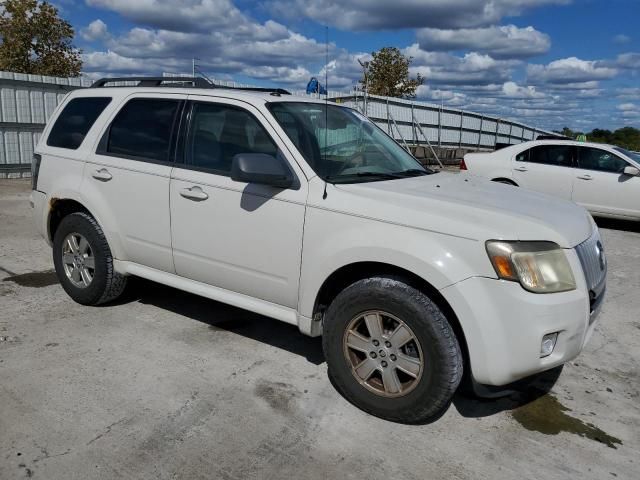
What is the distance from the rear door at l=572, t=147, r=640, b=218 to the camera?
32.6 feet

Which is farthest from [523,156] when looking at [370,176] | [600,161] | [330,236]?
[330,236]

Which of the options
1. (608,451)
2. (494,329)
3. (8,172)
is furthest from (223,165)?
(8,172)

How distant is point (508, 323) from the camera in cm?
283

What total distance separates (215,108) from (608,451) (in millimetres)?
3308

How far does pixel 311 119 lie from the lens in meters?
4.02

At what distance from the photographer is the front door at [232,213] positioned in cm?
353

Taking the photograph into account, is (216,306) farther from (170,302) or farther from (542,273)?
(542,273)

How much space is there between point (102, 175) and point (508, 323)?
130 inches

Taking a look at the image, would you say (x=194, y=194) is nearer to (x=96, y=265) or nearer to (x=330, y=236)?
(x=330, y=236)

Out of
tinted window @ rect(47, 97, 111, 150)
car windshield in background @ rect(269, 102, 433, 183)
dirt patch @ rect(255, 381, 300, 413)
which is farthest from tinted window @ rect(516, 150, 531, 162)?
dirt patch @ rect(255, 381, 300, 413)

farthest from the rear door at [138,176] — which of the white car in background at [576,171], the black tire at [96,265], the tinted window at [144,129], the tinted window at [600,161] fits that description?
the tinted window at [600,161]

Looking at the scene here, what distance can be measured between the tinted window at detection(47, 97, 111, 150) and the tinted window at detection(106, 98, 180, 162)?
31cm

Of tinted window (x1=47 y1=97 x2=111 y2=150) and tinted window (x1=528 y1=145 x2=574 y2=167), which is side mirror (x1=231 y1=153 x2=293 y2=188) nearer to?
tinted window (x1=47 y1=97 x2=111 y2=150)

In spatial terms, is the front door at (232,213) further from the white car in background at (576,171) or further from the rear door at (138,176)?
the white car in background at (576,171)
